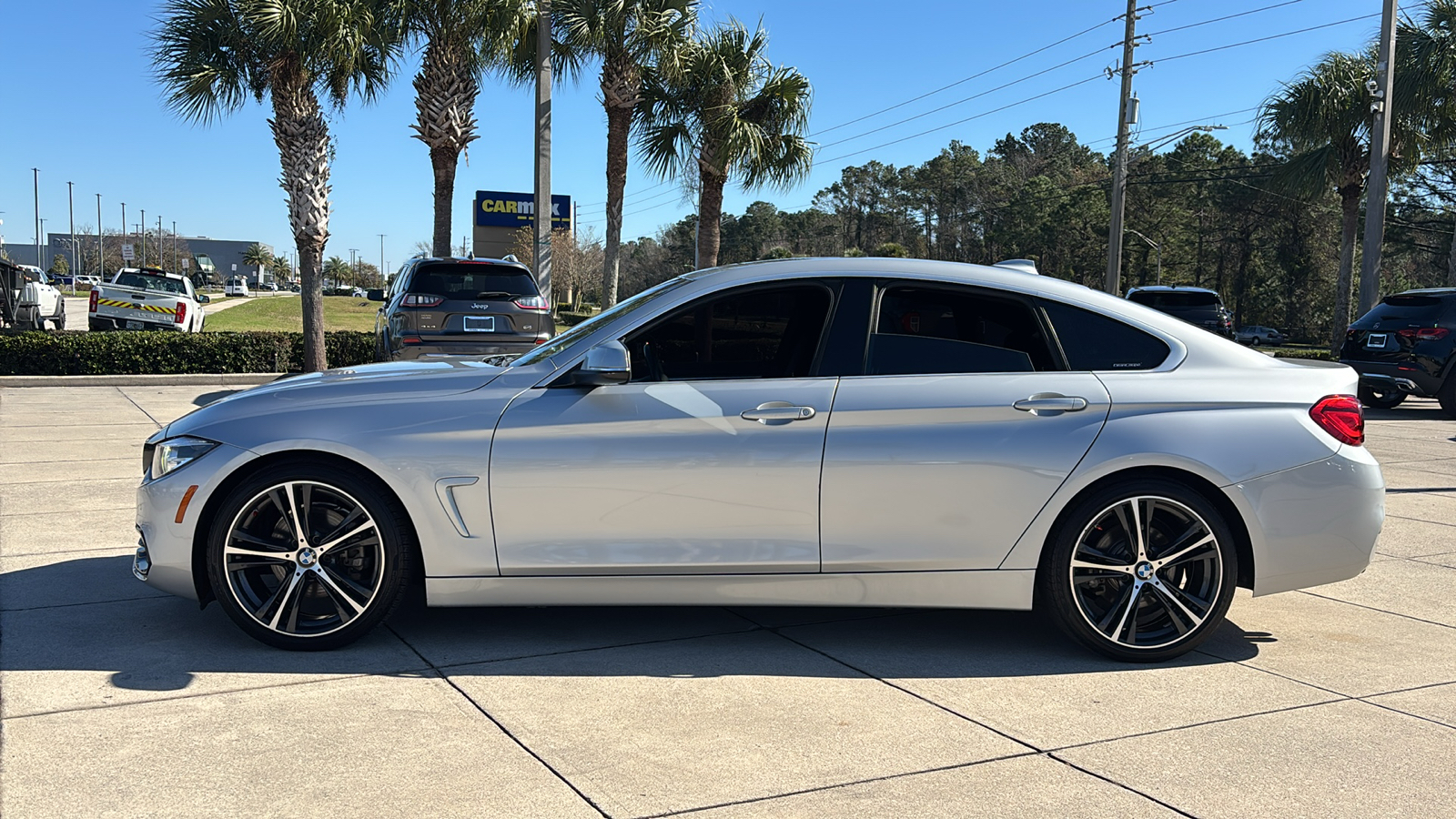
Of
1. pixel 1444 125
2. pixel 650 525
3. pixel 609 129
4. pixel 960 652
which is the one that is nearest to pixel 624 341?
pixel 650 525

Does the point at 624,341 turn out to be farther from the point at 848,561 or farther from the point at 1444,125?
the point at 1444,125

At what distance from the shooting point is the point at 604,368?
14.0 feet

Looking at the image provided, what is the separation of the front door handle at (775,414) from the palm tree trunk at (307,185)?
50.7 ft

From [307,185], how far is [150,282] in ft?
16.0

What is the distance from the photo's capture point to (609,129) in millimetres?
21922

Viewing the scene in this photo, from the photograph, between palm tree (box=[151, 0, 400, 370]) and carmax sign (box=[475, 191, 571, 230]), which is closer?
palm tree (box=[151, 0, 400, 370])

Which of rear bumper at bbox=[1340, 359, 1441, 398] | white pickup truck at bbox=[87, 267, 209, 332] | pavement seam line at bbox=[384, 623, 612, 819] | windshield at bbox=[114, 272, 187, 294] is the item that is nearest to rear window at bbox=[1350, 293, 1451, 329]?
rear bumper at bbox=[1340, 359, 1441, 398]

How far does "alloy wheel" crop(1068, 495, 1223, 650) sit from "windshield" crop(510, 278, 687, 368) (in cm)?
197

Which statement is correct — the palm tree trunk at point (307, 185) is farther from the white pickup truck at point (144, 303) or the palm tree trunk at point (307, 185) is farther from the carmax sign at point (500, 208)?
the carmax sign at point (500, 208)

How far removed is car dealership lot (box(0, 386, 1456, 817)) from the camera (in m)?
3.22

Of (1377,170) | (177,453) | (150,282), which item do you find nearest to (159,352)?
(150,282)

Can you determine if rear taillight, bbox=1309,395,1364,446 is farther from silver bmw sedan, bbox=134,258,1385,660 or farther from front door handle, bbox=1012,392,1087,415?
front door handle, bbox=1012,392,1087,415

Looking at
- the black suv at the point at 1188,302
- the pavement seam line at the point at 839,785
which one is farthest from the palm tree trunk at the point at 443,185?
the pavement seam line at the point at 839,785

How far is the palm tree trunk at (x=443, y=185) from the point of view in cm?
2106
